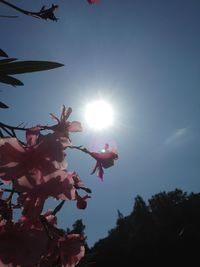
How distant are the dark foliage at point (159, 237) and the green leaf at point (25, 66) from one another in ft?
54.0

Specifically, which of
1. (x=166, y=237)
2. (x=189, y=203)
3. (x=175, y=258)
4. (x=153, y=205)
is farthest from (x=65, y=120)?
(x=153, y=205)

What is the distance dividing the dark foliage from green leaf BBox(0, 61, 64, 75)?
16.5 meters

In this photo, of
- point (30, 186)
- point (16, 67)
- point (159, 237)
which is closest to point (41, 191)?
point (30, 186)

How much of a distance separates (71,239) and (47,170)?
1.54 feet

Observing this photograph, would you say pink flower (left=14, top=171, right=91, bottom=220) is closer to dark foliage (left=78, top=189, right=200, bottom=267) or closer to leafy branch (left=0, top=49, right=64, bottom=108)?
leafy branch (left=0, top=49, right=64, bottom=108)

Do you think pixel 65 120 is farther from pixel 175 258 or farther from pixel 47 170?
pixel 175 258

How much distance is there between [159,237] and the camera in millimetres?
19312

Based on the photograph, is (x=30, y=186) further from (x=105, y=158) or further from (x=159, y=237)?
(x=159, y=237)

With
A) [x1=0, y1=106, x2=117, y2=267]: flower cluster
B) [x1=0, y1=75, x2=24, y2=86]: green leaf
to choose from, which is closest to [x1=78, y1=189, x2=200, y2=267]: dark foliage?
[x1=0, y1=75, x2=24, y2=86]: green leaf

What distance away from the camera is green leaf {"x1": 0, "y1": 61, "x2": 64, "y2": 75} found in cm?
173

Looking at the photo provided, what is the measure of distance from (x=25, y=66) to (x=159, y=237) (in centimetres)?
1884

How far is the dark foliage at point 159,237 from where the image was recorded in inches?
696

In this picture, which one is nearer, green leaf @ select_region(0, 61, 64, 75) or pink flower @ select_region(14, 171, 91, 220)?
pink flower @ select_region(14, 171, 91, 220)

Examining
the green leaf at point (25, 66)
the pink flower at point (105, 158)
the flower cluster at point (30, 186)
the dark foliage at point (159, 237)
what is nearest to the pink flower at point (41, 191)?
the flower cluster at point (30, 186)
